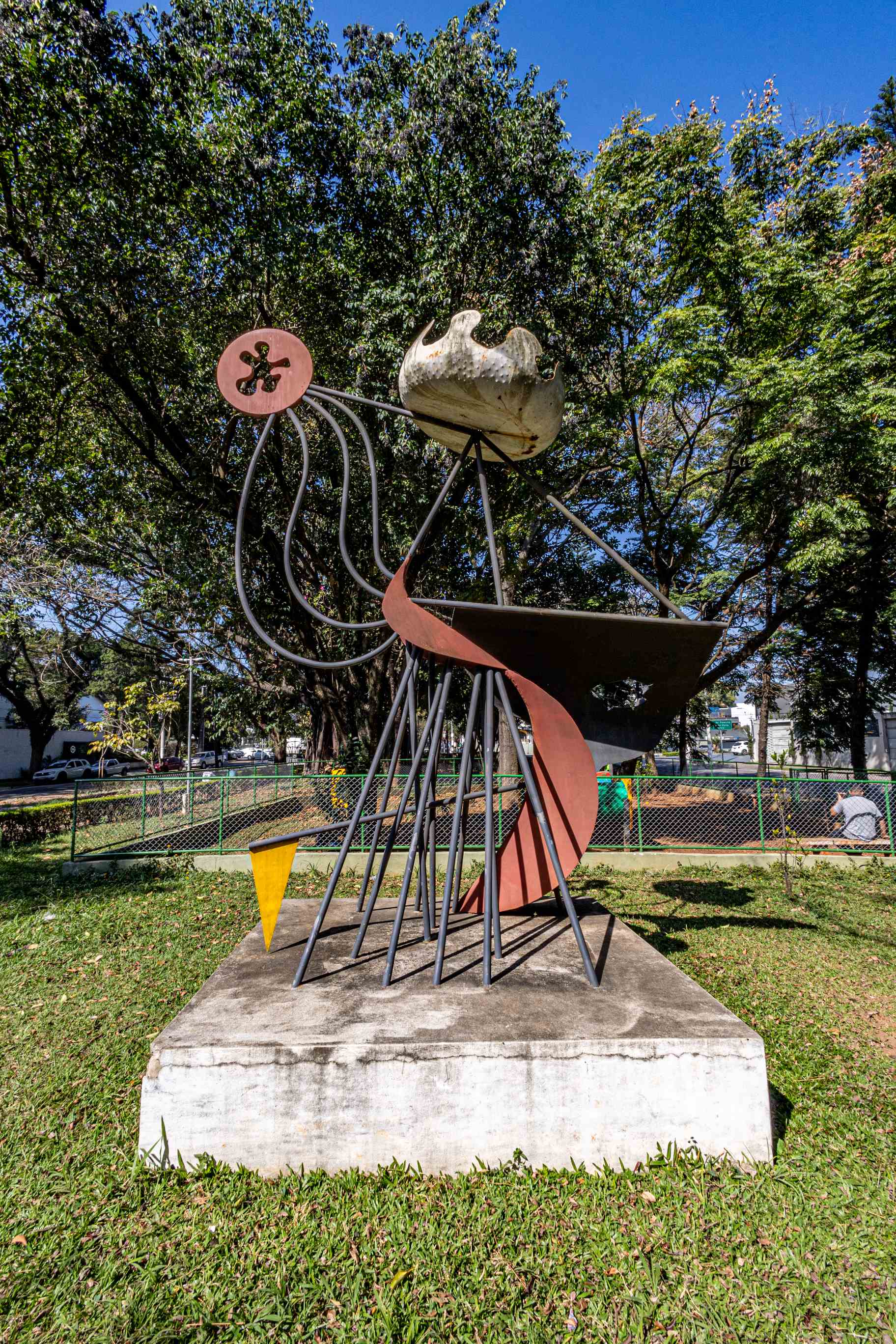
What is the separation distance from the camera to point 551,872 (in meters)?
4.82

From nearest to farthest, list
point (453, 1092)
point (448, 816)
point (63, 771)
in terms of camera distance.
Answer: point (453, 1092) → point (448, 816) → point (63, 771)

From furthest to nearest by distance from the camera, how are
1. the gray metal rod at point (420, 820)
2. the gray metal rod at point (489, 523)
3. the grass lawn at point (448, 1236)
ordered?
the gray metal rod at point (489, 523) → the gray metal rod at point (420, 820) → the grass lawn at point (448, 1236)

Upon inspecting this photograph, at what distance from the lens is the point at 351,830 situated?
409cm

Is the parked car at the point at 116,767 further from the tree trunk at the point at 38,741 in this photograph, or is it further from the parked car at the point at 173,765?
the tree trunk at the point at 38,741

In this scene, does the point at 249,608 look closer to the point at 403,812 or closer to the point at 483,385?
the point at 403,812

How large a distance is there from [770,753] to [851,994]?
99.0ft

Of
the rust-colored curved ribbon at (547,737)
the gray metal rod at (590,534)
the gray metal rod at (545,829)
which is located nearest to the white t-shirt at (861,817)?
the gray metal rod at (590,534)

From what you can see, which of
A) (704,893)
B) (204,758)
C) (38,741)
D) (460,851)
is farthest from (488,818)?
(204,758)

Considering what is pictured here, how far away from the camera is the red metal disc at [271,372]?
4230 millimetres

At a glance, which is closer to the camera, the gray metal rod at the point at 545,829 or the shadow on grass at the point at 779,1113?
the shadow on grass at the point at 779,1113

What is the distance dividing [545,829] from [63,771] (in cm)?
3683

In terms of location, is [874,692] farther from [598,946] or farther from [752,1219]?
[752,1219]

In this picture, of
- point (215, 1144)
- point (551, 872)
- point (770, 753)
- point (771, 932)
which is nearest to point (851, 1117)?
point (551, 872)

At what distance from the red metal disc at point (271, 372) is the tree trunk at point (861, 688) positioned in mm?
14369
